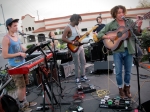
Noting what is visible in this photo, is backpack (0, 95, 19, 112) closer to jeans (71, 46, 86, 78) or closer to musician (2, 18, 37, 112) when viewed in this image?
musician (2, 18, 37, 112)

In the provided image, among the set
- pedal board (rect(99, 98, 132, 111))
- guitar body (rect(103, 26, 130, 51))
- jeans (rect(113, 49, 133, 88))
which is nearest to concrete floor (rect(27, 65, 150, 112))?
pedal board (rect(99, 98, 132, 111))

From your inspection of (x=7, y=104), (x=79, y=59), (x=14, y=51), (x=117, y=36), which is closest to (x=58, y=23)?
(x=79, y=59)

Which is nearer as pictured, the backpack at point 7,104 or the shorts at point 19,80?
the backpack at point 7,104

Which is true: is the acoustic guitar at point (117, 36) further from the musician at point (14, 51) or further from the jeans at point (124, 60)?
the musician at point (14, 51)

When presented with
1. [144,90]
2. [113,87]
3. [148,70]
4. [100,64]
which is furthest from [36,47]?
[148,70]

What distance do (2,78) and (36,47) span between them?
64.2 inches

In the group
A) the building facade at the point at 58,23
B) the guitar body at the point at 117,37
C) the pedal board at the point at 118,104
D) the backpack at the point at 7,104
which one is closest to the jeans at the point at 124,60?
the guitar body at the point at 117,37

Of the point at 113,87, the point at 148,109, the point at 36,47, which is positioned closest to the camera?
the point at 148,109

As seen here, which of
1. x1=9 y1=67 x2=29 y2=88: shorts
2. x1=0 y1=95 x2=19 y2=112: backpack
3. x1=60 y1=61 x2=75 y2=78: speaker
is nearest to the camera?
x1=0 y1=95 x2=19 y2=112: backpack

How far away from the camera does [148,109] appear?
1.96 meters

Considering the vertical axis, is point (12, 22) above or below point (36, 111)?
above

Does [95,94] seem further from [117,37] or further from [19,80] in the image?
[19,80]

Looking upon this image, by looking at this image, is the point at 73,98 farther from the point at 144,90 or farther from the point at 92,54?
the point at 92,54

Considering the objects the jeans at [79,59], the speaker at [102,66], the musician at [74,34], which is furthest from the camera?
the speaker at [102,66]
